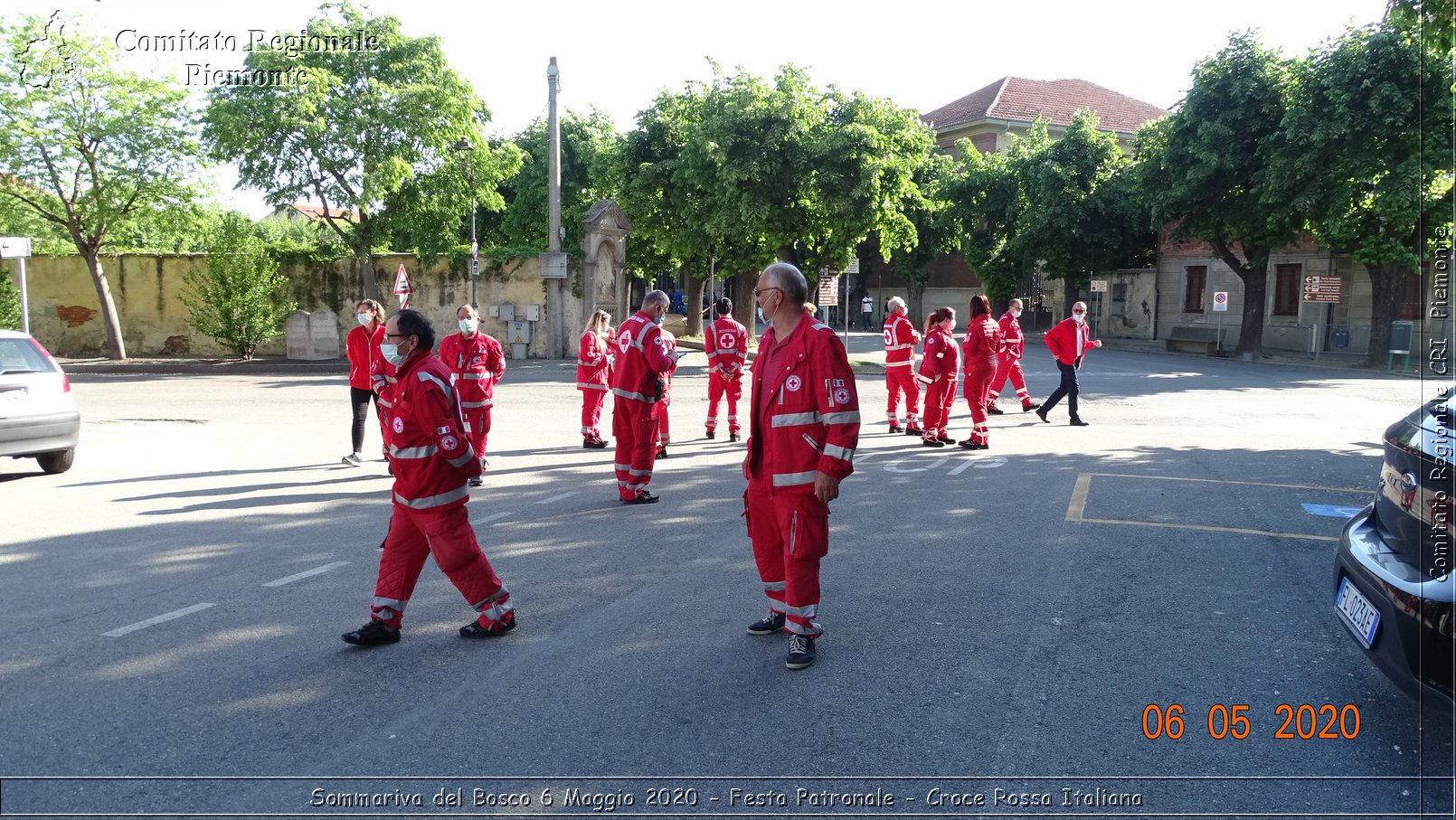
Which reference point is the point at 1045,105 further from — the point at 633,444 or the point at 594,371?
the point at 633,444

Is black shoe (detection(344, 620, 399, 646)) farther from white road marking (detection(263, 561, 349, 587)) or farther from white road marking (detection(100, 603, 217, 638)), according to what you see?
white road marking (detection(263, 561, 349, 587))

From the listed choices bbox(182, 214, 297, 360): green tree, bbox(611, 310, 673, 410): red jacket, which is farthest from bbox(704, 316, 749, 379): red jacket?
bbox(182, 214, 297, 360): green tree

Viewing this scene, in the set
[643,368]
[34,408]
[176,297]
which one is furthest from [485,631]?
[176,297]

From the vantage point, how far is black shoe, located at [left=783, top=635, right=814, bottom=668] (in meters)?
4.71

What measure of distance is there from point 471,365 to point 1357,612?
7.78 m

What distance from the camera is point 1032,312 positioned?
4816cm

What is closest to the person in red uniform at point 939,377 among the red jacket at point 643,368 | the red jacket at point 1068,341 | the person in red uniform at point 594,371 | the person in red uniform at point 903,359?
the person in red uniform at point 903,359

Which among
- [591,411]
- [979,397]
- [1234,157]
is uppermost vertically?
[1234,157]

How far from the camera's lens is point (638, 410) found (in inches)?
335

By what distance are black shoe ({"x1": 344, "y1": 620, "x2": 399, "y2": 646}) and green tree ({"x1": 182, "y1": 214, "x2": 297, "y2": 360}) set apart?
2398 cm

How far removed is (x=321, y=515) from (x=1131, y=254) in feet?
130

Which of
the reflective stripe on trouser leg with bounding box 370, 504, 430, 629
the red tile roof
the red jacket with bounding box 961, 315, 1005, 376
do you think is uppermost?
the red tile roof

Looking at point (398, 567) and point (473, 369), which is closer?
point (398, 567)

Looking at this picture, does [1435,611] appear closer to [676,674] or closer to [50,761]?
[676,674]
